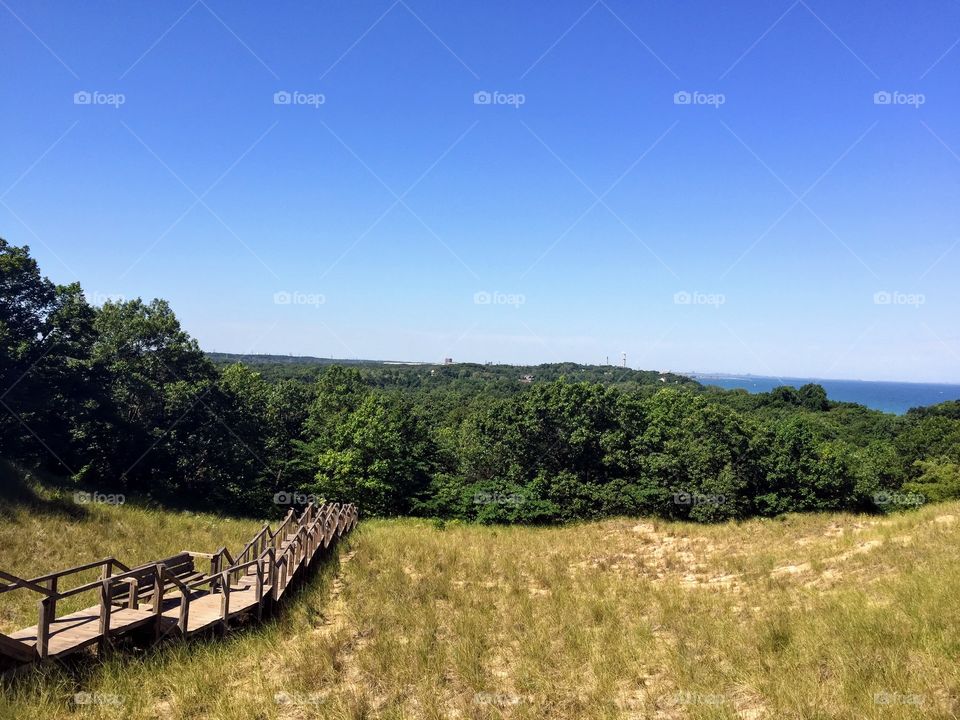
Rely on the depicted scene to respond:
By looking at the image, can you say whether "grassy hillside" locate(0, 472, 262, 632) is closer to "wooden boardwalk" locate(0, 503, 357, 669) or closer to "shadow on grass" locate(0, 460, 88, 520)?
"shadow on grass" locate(0, 460, 88, 520)

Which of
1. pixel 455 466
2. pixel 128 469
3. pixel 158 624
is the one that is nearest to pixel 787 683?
pixel 158 624

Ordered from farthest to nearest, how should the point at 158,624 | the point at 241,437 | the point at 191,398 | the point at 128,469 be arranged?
the point at 241,437 → the point at 191,398 → the point at 128,469 → the point at 158,624

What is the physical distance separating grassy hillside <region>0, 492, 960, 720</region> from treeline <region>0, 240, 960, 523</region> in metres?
20.1

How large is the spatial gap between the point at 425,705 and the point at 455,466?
42.2m

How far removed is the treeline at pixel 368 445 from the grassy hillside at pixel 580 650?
20.1 meters

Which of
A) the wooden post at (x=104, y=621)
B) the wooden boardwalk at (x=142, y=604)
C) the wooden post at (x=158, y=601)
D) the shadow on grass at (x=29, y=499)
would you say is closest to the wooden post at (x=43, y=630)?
the wooden boardwalk at (x=142, y=604)

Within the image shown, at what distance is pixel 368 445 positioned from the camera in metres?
38.0

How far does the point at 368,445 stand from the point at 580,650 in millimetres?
31847

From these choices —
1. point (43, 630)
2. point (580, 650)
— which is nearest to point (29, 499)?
point (43, 630)

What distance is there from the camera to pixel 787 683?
5.95 metres

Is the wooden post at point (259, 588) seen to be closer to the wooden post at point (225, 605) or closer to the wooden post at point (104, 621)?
the wooden post at point (225, 605)

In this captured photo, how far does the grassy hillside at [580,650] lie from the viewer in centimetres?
581

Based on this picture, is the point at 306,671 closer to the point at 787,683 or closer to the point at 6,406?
the point at 787,683

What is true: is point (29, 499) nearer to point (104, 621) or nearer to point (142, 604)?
point (142, 604)
